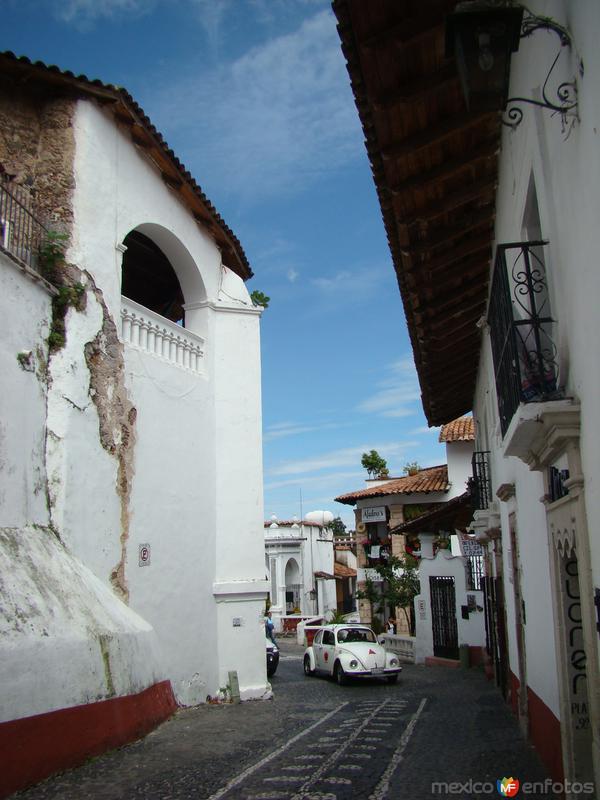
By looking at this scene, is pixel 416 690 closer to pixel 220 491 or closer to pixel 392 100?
pixel 220 491

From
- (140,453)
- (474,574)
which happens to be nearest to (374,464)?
(474,574)

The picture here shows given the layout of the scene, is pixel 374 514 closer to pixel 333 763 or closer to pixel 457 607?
pixel 457 607

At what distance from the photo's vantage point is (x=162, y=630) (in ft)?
37.4

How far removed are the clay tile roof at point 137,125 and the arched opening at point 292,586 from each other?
25.5m

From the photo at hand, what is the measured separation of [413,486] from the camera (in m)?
28.5

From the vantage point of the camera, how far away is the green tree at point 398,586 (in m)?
25.1

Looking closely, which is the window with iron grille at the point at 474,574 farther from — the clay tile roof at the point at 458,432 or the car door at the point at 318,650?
the clay tile roof at the point at 458,432

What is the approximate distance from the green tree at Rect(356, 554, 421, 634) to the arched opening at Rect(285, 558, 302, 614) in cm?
1039

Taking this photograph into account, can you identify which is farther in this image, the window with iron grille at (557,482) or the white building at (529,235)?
the window with iron grille at (557,482)

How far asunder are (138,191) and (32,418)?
4.82 metres

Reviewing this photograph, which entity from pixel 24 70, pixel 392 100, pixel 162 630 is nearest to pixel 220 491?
pixel 162 630

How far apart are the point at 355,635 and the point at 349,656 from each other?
4.32 ft

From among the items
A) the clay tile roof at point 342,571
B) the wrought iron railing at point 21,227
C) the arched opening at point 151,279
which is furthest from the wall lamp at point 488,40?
the clay tile roof at point 342,571

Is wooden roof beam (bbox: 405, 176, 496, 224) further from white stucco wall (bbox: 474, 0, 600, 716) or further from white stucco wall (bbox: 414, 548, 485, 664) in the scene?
white stucco wall (bbox: 414, 548, 485, 664)
